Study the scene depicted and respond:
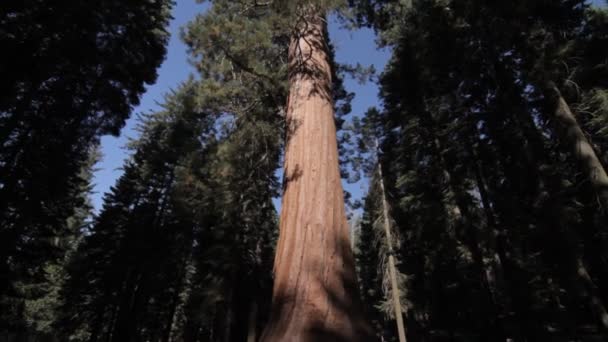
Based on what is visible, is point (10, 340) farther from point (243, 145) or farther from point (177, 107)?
point (177, 107)

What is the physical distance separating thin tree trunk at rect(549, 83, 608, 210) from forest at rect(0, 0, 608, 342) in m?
0.05

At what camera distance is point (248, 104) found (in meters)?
5.36

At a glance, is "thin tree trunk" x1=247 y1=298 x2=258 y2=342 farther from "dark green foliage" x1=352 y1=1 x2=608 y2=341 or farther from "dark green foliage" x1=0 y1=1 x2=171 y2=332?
"dark green foliage" x1=0 y1=1 x2=171 y2=332

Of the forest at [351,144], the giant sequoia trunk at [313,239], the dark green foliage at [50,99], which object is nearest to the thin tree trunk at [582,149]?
the forest at [351,144]

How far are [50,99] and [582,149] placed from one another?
54.9 ft

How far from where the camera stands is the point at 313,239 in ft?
7.22

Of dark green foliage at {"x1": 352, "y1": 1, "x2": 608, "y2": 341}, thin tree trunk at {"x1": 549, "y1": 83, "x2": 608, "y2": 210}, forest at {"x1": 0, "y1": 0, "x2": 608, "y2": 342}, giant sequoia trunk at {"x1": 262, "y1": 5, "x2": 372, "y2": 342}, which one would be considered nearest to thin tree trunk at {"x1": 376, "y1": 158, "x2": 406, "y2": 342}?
forest at {"x1": 0, "y1": 0, "x2": 608, "y2": 342}

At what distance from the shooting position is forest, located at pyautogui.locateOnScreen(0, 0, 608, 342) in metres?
5.62

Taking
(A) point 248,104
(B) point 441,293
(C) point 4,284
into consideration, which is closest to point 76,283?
(C) point 4,284

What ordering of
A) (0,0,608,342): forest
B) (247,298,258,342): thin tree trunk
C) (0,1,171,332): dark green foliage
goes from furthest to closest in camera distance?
(247,298,258,342): thin tree trunk, (0,1,171,332): dark green foliage, (0,0,608,342): forest

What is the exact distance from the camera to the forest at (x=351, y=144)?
5.62 meters

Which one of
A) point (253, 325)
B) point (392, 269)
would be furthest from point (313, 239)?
point (392, 269)

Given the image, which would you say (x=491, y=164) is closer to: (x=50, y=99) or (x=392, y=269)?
(x=392, y=269)

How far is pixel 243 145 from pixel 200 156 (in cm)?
788
